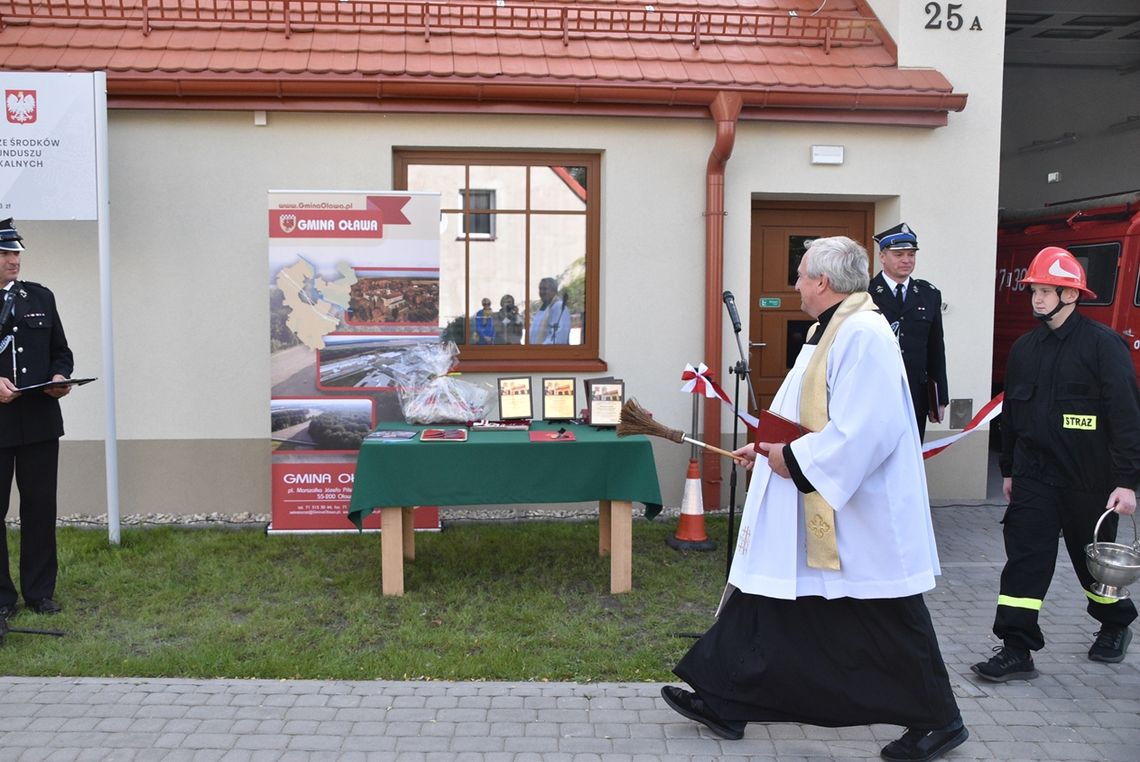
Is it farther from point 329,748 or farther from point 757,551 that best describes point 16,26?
point 757,551

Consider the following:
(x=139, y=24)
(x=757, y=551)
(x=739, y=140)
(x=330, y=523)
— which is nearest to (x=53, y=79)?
(x=139, y=24)

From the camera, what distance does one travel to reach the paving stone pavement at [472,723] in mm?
3914

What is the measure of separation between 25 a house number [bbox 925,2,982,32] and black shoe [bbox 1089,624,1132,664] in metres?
4.98

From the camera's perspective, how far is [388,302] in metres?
6.96

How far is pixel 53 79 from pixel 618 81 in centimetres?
378

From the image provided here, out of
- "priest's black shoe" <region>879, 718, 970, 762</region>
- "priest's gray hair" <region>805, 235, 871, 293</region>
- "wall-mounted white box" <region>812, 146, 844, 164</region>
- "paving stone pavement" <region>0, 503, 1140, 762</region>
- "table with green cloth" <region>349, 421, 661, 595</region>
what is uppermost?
"wall-mounted white box" <region>812, 146, 844, 164</region>

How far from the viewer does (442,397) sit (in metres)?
6.18

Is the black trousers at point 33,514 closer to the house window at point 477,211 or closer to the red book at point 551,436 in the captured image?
the red book at point 551,436

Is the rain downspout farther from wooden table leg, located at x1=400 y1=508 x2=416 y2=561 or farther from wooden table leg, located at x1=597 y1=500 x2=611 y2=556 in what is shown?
wooden table leg, located at x1=400 y1=508 x2=416 y2=561

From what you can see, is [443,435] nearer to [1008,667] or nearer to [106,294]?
[106,294]

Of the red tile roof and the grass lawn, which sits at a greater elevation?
the red tile roof

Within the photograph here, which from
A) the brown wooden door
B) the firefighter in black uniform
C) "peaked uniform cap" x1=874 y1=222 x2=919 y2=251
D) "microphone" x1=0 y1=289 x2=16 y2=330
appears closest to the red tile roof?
the brown wooden door

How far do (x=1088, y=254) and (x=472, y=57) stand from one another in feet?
21.2

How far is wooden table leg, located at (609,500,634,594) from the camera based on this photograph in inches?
228
